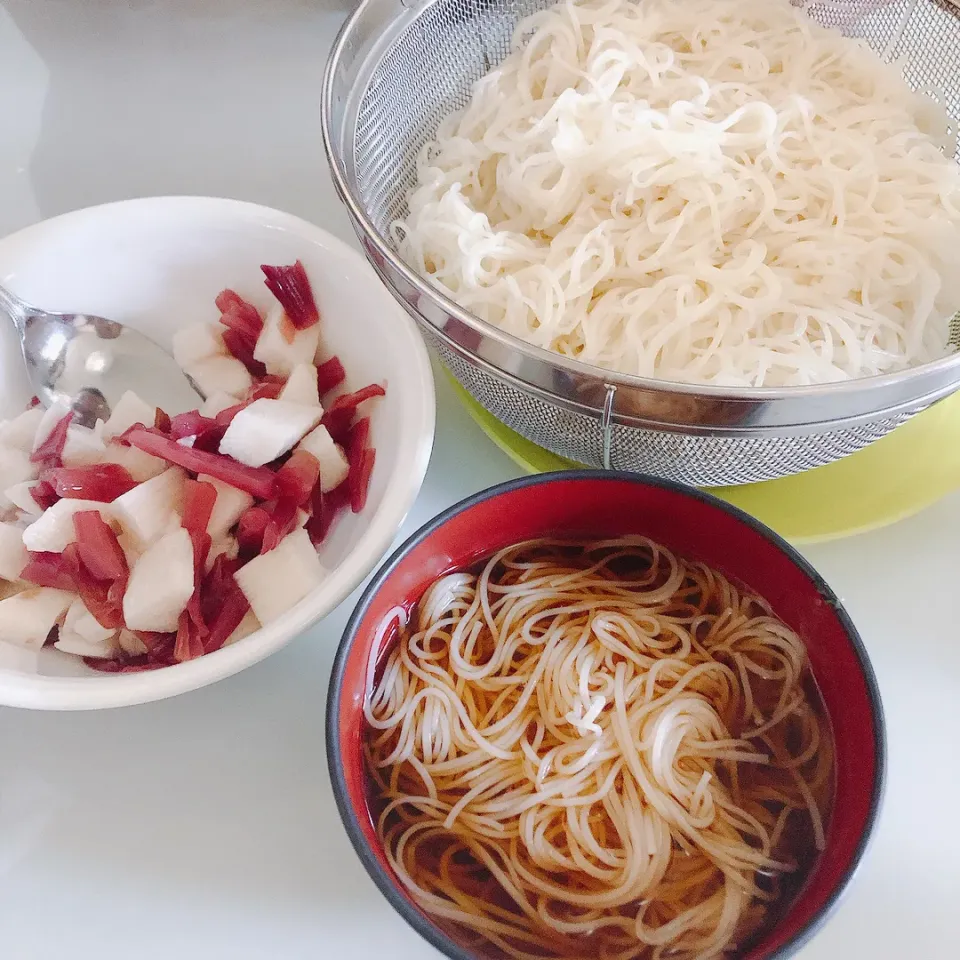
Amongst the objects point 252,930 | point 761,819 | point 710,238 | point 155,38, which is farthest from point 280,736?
point 155,38

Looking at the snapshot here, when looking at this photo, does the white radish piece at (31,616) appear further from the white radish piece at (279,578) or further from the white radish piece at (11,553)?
the white radish piece at (279,578)

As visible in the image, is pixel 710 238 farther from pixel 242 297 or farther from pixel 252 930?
pixel 252 930

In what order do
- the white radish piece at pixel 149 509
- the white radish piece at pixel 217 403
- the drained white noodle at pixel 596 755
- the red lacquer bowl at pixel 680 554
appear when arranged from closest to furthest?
the red lacquer bowl at pixel 680 554 → the drained white noodle at pixel 596 755 → the white radish piece at pixel 149 509 → the white radish piece at pixel 217 403

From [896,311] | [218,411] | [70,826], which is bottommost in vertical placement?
[70,826]

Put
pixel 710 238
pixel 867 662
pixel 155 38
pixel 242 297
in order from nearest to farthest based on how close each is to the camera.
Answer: pixel 867 662, pixel 710 238, pixel 242 297, pixel 155 38

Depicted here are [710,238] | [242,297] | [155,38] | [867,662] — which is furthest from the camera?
[155,38]

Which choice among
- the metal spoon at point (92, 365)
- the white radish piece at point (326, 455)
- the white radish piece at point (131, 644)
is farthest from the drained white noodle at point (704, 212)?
the white radish piece at point (131, 644)

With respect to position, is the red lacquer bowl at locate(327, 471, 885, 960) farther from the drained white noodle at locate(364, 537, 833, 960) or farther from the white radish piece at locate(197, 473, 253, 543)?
the white radish piece at locate(197, 473, 253, 543)
